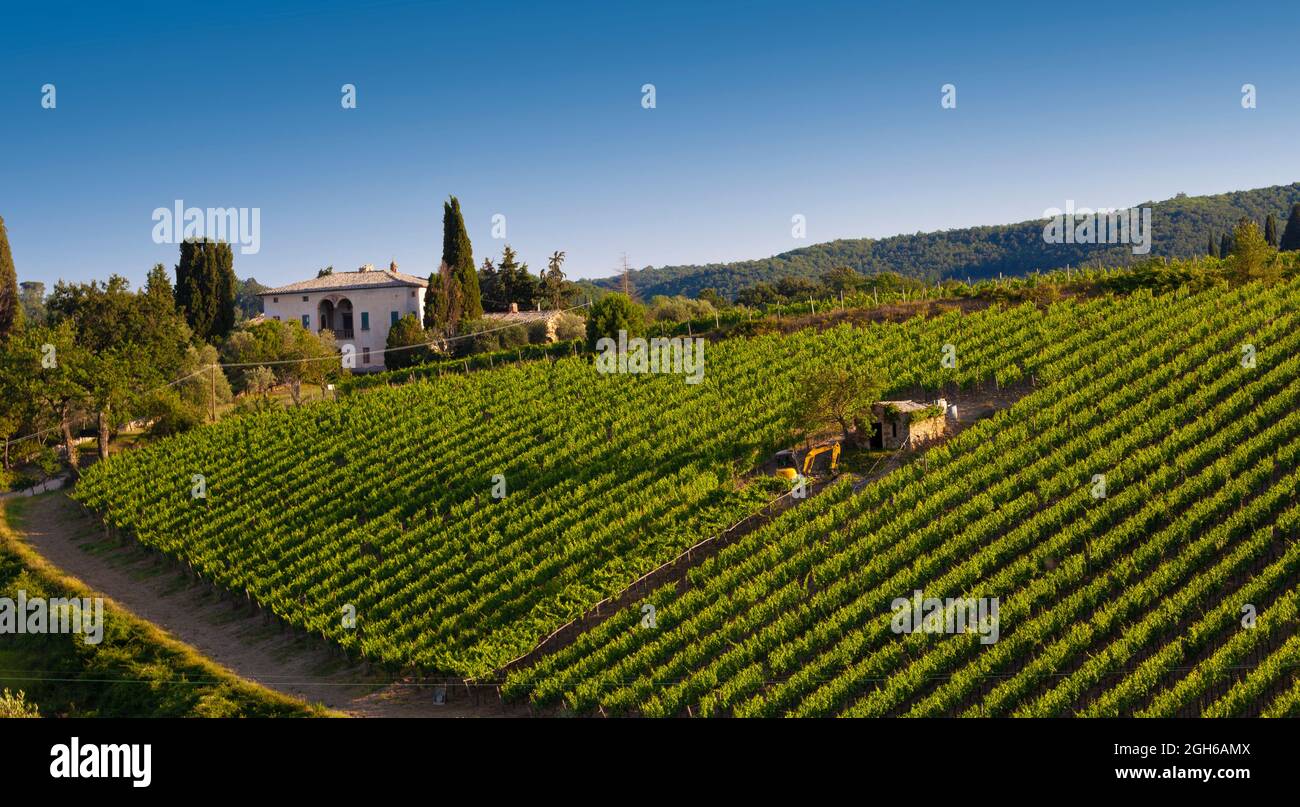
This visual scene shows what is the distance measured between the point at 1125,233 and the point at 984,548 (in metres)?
124

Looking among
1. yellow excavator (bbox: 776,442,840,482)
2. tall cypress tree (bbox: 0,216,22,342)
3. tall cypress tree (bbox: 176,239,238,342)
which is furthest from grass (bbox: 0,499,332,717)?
tall cypress tree (bbox: 176,239,238,342)

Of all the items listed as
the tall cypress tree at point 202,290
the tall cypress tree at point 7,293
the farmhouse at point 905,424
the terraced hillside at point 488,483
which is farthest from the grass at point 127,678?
the tall cypress tree at point 202,290

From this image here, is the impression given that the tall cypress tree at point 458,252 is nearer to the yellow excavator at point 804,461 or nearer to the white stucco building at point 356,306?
the white stucco building at point 356,306

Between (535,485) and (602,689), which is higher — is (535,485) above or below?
above

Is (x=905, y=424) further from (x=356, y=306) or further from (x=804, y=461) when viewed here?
(x=356, y=306)

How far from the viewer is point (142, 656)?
90.3 ft

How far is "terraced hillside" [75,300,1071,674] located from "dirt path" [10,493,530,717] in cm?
68

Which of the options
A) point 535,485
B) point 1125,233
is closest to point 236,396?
point 535,485

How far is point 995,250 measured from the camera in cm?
14000

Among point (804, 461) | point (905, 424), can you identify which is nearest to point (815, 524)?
point (804, 461)

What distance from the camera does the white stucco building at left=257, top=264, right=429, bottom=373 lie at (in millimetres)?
66312

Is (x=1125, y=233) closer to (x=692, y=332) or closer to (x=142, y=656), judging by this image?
(x=692, y=332)

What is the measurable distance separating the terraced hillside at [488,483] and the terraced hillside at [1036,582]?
2879 mm

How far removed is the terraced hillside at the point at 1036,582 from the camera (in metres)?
18.2
